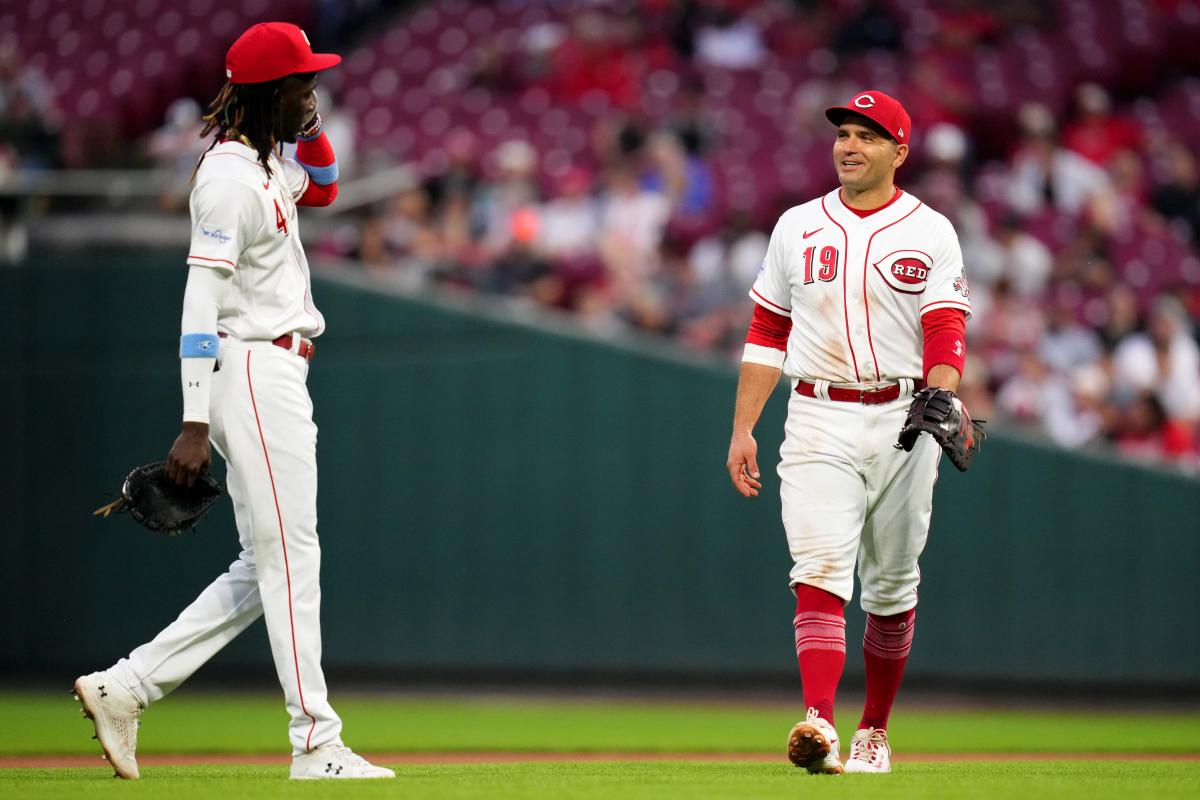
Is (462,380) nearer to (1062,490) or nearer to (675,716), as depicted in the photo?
(675,716)

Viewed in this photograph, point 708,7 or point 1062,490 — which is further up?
point 708,7

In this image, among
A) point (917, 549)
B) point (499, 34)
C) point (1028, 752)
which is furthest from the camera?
point (499, 34)

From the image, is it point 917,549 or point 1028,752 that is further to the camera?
point 1028,752

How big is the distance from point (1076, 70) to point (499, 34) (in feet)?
14.9

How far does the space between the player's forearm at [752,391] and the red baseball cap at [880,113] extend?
2.42ft

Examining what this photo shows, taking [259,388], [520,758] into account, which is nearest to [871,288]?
[259,388]

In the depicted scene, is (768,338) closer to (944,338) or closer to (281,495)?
(944,338)

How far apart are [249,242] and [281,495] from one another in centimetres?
65

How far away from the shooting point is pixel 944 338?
180 inches

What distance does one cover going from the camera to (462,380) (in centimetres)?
912

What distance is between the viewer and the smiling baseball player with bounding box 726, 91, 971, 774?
459 centimetres

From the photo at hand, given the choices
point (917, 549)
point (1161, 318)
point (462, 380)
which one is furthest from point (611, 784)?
point (1161, 318)

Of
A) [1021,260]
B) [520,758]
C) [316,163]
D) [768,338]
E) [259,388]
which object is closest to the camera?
[259,388]

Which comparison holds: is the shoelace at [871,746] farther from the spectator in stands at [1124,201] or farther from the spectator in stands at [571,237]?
the spectator in stands at [1124,201]
